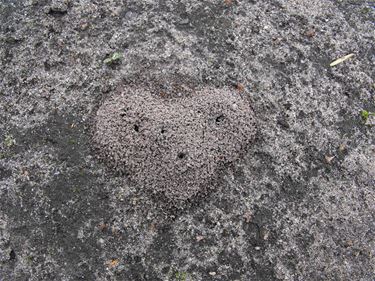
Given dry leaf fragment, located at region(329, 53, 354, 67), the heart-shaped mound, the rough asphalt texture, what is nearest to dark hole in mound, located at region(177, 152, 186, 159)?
the heart-shaped mound

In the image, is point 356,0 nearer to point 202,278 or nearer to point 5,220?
point 202,278

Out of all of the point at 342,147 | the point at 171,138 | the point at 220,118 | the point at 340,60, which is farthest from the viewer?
the point at 340,60

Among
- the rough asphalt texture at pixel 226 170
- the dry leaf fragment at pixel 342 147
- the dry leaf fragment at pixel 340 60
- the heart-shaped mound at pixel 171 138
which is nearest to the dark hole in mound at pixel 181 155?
the heart-shaped mound at pixel 171 138

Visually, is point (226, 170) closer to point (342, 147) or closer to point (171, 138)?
point (171, 138)

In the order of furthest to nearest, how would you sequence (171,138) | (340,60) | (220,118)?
(340,60) < (220,118) < (171,138)

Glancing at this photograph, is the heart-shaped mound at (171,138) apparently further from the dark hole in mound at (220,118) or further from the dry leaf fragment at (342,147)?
the dry leaf fragment at (342,147)

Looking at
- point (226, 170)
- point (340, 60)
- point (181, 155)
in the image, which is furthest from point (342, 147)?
point (181, 155)
